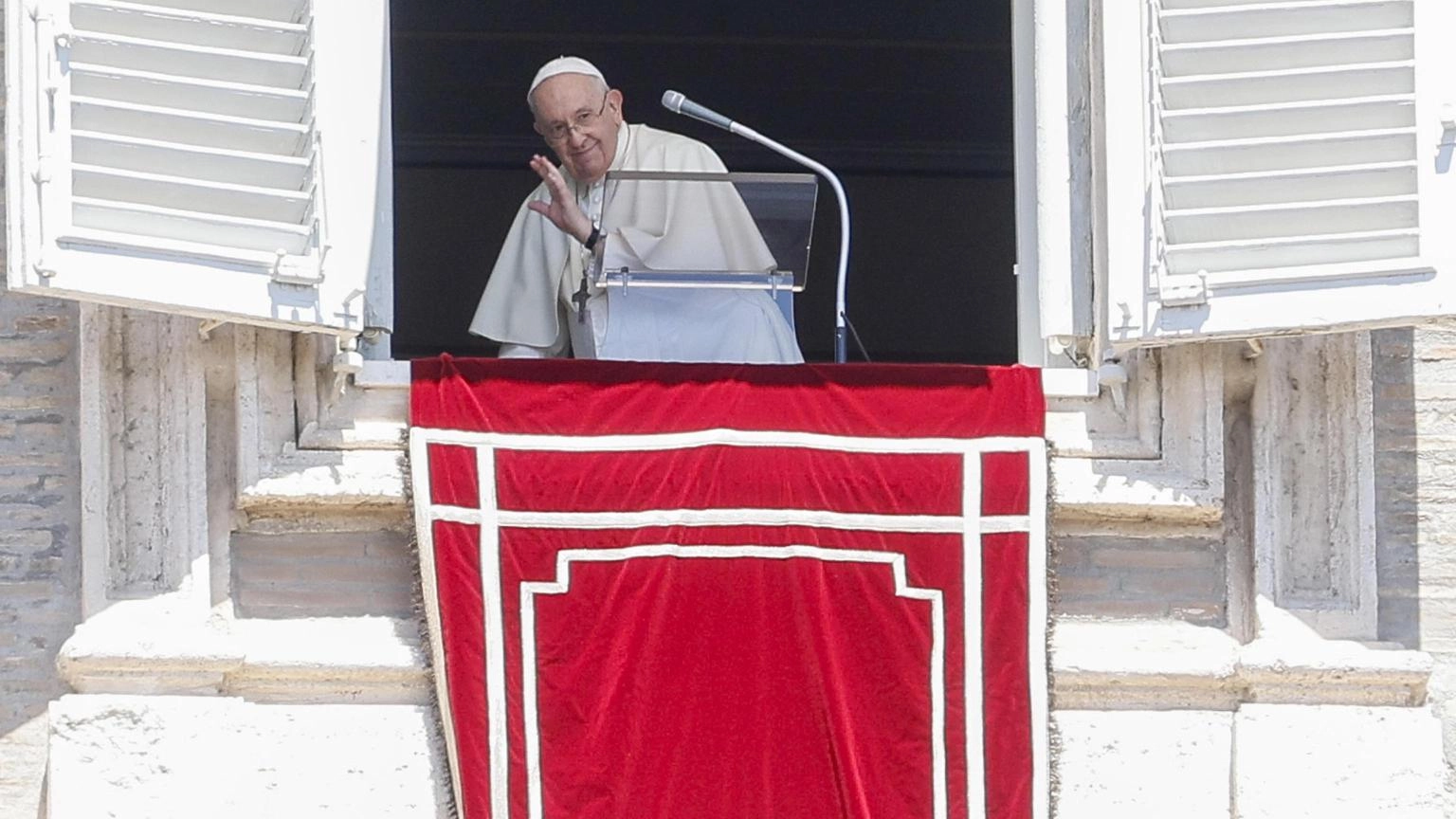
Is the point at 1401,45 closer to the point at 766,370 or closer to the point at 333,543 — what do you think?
the point at 766,370

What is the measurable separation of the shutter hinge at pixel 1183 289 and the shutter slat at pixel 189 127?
168 centimetres

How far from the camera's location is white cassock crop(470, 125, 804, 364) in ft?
23.1

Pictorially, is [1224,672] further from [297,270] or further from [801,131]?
[801,131]

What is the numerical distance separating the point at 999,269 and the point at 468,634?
18.8ft

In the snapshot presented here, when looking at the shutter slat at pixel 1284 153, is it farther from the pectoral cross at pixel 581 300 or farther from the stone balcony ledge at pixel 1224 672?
the pectoral cross at pixel 581 300

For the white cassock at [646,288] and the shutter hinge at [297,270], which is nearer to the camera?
the shutter hinge at [297,270]

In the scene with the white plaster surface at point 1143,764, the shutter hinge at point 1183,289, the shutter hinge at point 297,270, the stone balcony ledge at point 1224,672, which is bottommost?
the white plaster surface at point 1143,764

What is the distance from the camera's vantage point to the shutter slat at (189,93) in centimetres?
623

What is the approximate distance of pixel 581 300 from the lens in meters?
7.20

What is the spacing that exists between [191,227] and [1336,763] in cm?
243

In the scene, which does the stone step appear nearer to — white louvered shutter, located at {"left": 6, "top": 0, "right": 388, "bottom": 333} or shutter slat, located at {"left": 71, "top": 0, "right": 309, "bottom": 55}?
white louvered shutter, located at {"left": 6, "top": 0, "right": 388, "bottom": 333}

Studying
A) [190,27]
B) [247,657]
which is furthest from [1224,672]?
[190,27]

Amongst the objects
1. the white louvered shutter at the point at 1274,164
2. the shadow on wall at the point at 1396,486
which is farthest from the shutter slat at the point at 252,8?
the shadow on wall at the point at 1396,486

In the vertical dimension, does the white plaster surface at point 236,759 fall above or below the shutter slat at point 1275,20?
below
